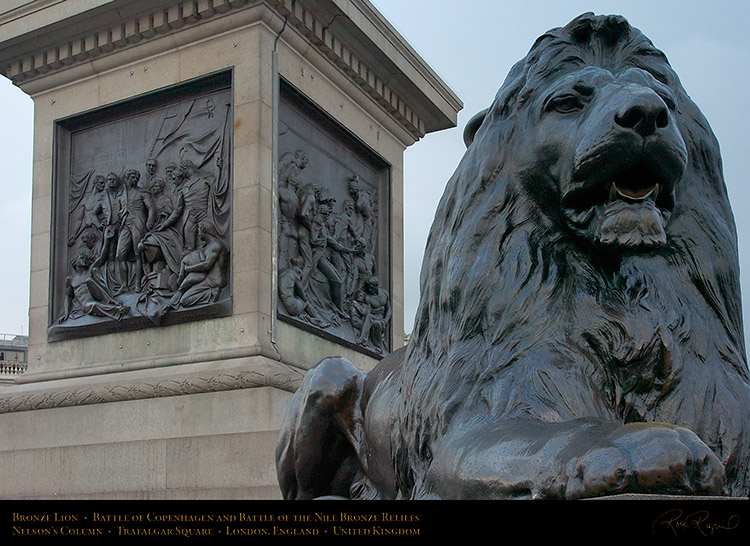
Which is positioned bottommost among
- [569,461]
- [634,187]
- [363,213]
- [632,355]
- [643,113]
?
[569,461]

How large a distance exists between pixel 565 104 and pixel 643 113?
36 centimetres

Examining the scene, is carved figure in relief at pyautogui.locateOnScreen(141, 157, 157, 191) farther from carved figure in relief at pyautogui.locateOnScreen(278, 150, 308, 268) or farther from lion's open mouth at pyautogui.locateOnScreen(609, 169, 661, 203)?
lion's open mouth at pyautogui.locateOnScreen(609, 169, 661, 203)

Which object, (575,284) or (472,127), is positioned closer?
(575,284)

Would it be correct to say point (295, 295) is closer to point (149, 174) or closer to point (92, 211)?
point (149, 174)

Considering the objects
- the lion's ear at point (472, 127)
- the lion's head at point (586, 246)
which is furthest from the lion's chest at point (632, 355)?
the lion's ear at point (472, 127)

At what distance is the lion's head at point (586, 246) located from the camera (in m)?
2.90

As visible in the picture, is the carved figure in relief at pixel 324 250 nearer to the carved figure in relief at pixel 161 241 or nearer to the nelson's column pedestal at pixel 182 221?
the nelson's column pedestal at pixel 182 221

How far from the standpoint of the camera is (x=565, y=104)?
10.2ft

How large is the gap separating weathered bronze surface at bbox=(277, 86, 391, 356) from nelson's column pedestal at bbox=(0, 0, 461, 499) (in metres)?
0.03

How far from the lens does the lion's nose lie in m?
2.80

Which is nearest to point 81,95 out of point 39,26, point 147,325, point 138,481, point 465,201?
point 39,26

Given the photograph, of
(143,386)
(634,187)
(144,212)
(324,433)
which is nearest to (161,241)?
(144,212)

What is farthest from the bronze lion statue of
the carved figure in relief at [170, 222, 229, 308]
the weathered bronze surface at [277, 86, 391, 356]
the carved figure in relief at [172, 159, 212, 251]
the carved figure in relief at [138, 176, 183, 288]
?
the carved figure in relief at [138, 176, 183, 288]
